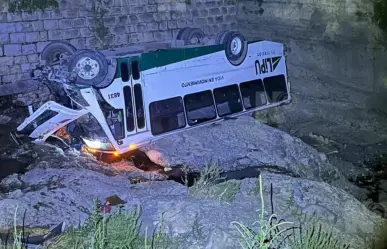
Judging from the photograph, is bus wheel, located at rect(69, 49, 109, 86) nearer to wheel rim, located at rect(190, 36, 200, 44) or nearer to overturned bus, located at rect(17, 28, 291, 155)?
overturned bus, located at rect(17, 28, 291, 155)

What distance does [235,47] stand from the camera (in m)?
11.5

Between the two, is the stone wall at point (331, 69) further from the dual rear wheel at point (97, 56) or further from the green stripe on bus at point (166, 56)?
the green stripe on bus at point (166, 56)

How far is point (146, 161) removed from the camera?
9.99 meters

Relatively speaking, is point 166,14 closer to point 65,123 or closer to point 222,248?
point 65,123

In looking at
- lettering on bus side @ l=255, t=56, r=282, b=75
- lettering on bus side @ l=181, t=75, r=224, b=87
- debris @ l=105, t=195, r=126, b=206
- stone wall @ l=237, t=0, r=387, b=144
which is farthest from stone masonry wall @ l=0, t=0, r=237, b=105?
debris @ l=105, t=195, r=126, b=206

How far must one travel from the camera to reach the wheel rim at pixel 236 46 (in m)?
11.4

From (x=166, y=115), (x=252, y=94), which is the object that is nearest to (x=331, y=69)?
(x=252, y=94)

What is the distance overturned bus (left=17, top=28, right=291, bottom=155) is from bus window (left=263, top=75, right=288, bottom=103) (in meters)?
0.45

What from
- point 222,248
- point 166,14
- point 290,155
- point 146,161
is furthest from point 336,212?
point 166,14

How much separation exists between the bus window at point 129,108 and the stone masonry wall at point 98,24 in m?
4.74

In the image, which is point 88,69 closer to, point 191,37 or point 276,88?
point 191,37

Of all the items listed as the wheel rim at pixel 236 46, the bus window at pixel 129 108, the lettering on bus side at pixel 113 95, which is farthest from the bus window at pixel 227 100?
the lettering on bus side at pixel 113 95

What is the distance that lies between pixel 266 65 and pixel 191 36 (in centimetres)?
201

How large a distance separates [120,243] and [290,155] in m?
6.40
